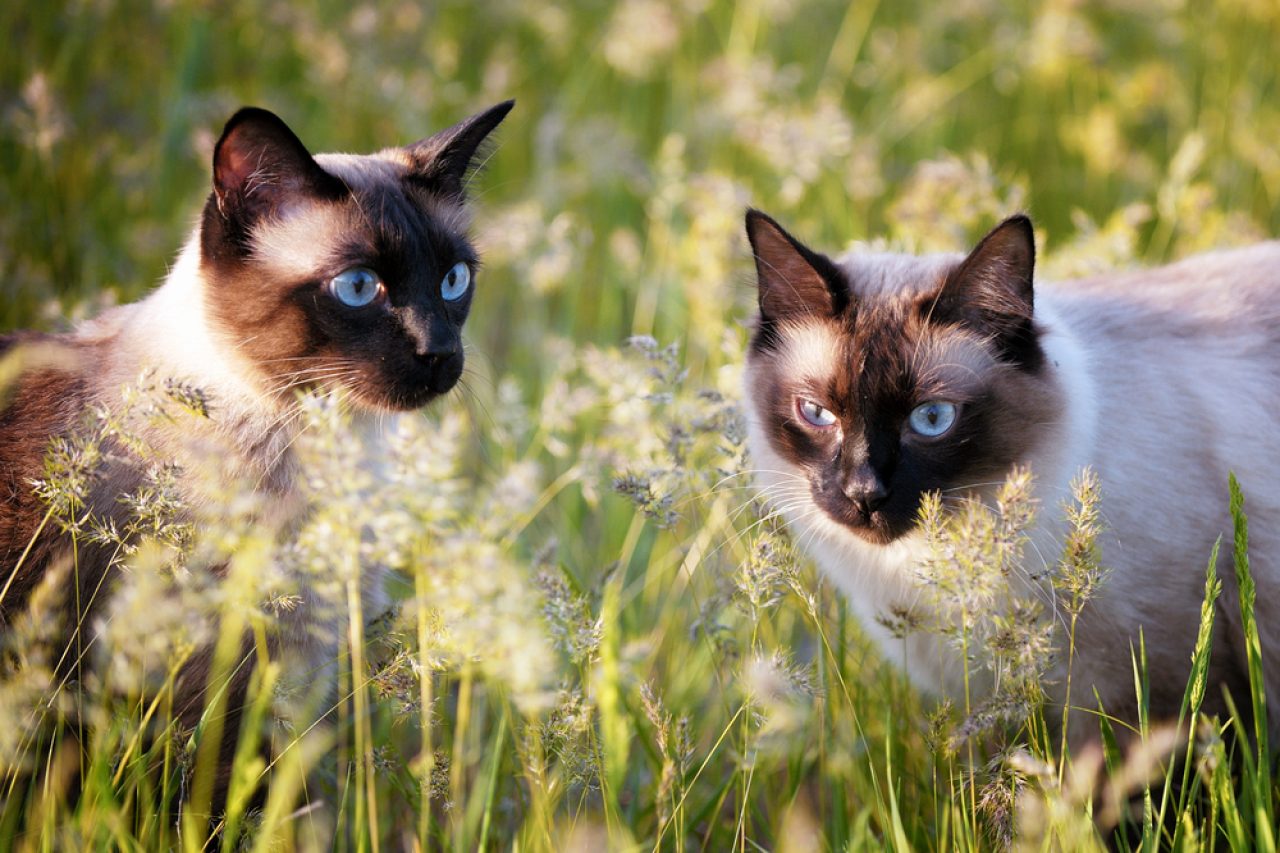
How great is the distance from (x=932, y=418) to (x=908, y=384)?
83 millimetres

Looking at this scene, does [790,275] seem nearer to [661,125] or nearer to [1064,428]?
[1064,428]

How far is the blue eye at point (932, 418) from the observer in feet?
7.01

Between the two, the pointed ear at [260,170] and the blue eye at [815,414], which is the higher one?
the pointed ear at [260,170]

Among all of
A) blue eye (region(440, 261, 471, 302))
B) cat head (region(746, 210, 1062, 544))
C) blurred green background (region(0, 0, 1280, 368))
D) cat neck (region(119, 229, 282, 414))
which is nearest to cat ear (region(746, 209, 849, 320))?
cat head (region(746, 210, 1062, 544))

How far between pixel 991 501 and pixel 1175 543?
346 millimetres

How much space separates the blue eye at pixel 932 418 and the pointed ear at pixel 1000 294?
0.58ft

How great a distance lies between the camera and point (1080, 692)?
2172 millimetres

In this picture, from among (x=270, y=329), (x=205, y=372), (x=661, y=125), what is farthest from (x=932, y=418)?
(x=661, y=125)

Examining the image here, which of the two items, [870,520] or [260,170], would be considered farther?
[260,170]

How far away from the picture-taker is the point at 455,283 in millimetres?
2520

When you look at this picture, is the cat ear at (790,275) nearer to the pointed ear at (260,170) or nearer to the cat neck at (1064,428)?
the cat neck at (1064,428)

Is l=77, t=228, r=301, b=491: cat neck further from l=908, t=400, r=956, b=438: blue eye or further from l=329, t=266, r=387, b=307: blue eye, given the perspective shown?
l=908, t=400, r=956, b=438: blue eye

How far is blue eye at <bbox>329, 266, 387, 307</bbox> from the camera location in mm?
2258

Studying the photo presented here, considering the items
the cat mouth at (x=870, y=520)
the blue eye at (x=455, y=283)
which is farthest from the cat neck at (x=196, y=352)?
the cat mouth at (x=870, y=520)
